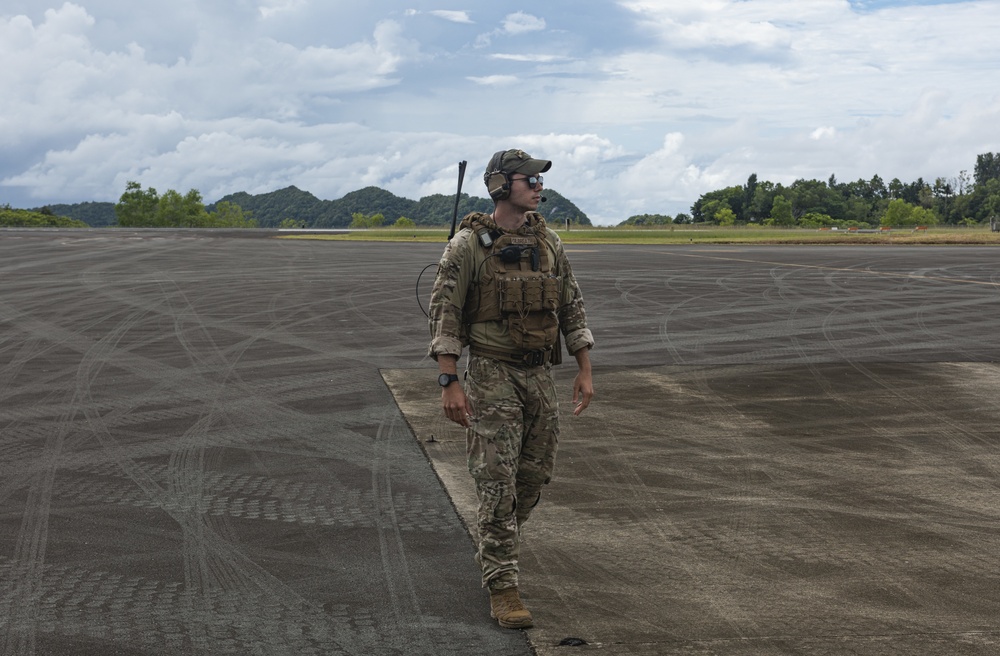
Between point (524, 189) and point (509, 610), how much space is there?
1854 millimetres

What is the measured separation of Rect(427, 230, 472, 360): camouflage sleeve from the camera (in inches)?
180

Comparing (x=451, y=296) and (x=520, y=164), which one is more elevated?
(x=520, y=164)

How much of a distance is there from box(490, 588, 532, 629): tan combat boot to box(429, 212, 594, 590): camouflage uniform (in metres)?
0.04

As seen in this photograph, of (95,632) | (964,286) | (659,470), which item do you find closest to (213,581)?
(95,632)

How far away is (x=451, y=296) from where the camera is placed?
4586 millimetres

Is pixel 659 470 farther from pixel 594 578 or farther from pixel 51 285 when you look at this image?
pixel 51 285

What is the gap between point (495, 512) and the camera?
14.9 ft

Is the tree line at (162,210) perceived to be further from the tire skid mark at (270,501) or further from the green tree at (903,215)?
the tire skid mark at (270,501)

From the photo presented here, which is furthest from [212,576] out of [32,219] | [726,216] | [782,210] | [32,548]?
[726,216]

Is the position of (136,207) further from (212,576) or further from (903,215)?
(212,576)

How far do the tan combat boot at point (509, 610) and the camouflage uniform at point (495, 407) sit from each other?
42mm

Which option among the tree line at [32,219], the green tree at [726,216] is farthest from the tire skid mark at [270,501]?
the green tree at [726,216]

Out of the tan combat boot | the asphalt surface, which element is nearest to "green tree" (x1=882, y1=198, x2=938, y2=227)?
the asphalt surface

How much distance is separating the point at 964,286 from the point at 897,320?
24.7 ft
